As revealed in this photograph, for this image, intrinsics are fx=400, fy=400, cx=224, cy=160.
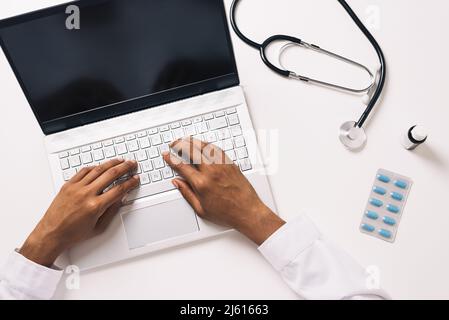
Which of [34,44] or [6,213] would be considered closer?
[34,44]

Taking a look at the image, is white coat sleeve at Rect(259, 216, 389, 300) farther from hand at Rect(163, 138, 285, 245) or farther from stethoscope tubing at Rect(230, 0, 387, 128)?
stethoscope tubing at Rect(230, 0, 387, 128)

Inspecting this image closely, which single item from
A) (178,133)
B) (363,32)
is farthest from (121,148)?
(363,32)

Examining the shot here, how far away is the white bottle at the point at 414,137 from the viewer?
0.81 meters

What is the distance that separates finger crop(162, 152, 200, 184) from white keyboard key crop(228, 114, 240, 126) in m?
0.13

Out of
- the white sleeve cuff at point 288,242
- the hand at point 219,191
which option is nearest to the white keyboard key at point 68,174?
the hand at point 219,191

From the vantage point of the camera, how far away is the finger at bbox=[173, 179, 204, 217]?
2.69ft

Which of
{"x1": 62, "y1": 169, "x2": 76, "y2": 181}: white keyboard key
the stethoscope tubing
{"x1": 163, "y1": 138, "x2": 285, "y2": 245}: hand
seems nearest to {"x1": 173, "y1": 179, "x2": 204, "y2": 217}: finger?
{"x1": 163, "y1": 138, "x2": 285, "y2": 245}: hand

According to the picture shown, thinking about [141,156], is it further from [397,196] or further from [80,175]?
[397,196]

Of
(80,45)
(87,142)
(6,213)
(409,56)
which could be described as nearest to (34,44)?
(80,45)

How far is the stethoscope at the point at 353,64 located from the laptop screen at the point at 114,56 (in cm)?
13
